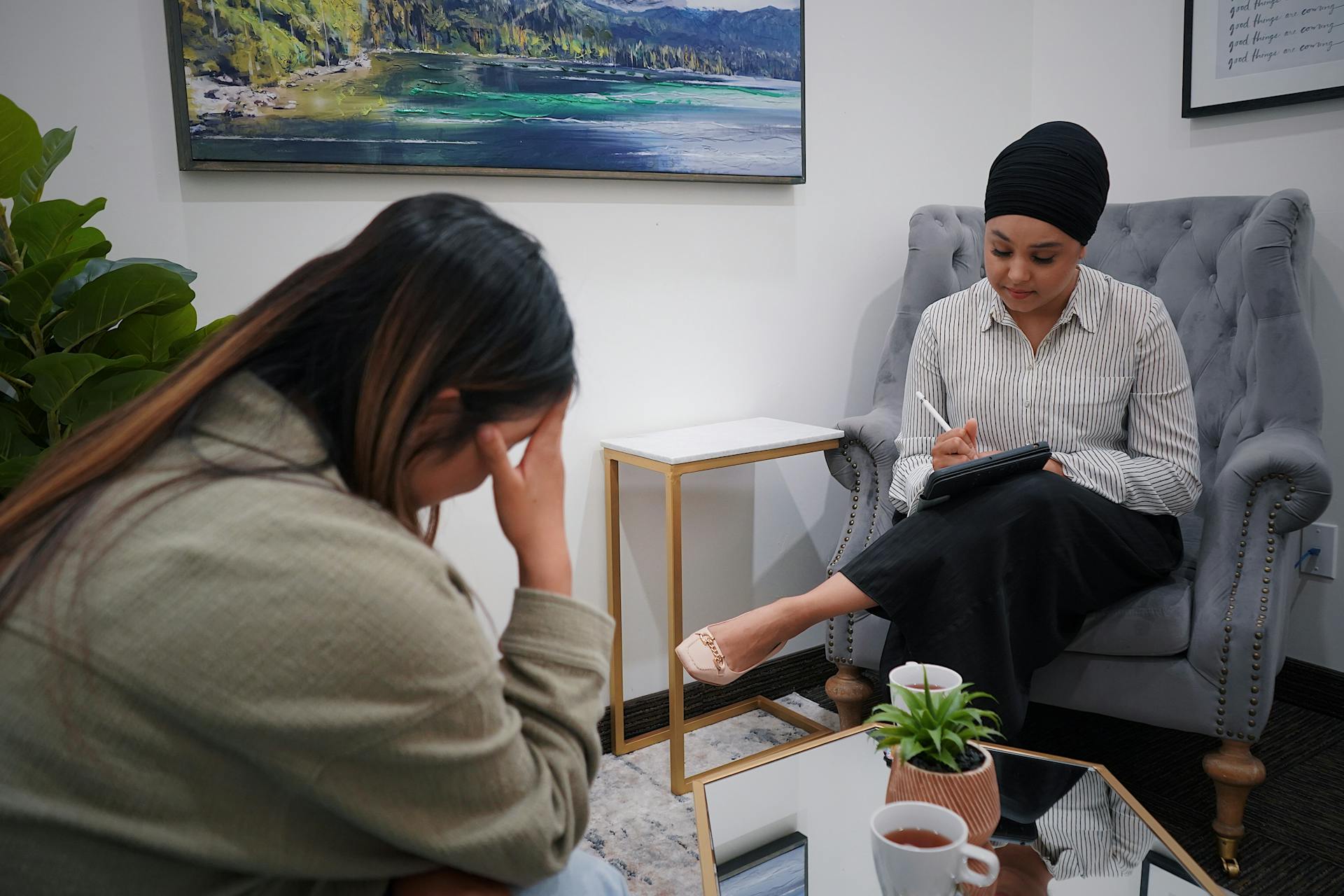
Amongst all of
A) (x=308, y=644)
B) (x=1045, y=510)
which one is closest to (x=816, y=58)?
(x=1045, y=510)

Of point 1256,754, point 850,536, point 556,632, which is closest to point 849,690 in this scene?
point 850,536

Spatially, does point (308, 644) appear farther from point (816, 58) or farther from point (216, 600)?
point (816, 58)

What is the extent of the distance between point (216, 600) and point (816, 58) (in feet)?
6.76

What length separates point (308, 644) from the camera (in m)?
0.60

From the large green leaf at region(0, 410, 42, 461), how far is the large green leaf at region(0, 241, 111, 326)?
0.12 meters

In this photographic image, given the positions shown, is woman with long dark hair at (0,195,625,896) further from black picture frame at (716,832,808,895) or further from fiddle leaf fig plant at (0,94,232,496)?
fiddle leaf fig plant at (0,94,232,496)

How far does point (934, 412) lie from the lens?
181cm

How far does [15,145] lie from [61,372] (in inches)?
10.1

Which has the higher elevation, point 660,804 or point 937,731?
point 937,731

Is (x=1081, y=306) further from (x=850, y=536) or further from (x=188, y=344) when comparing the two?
(x=188, y=344)

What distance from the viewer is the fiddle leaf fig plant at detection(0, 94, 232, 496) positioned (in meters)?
1.14

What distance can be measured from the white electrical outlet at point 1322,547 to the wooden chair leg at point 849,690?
1059mm

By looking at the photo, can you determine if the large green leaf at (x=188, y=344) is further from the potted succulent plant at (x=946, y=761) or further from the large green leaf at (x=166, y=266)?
the potted succulent plant at (x=946, y=761)

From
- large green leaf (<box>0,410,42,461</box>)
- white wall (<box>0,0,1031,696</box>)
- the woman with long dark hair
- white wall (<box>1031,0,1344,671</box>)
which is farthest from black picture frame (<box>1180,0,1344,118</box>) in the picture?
large green leaf (<box>0,410,42,461</box>)
